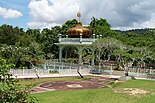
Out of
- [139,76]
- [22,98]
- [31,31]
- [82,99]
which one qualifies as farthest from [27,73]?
[31,31]

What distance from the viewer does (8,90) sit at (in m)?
6.32

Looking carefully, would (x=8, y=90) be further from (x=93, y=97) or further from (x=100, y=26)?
(x=100, y=26)

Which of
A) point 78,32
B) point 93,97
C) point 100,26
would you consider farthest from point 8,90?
point 100,26

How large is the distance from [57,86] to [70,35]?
88.6 feet

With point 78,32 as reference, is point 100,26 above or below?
above

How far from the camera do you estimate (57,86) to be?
2733 cm

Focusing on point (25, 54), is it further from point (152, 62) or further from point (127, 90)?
point (152, 62)

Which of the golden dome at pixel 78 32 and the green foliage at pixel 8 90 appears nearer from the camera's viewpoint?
the green foliage at pixel 8 90

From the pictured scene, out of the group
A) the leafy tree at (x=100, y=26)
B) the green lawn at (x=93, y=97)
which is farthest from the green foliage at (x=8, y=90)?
the leafy tree at (x=100, y=26)

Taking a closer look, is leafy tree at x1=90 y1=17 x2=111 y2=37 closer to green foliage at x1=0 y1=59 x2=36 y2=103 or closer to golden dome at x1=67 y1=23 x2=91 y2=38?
golden dome at x1=67 y1=23 x2=91 y2=38

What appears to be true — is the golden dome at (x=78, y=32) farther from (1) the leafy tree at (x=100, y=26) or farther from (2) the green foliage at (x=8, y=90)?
(2) the green foliage at (x=8, y=90)

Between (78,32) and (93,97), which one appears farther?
(78,32)

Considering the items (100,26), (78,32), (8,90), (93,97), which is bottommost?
(93,97)

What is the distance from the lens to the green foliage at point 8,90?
621cm
